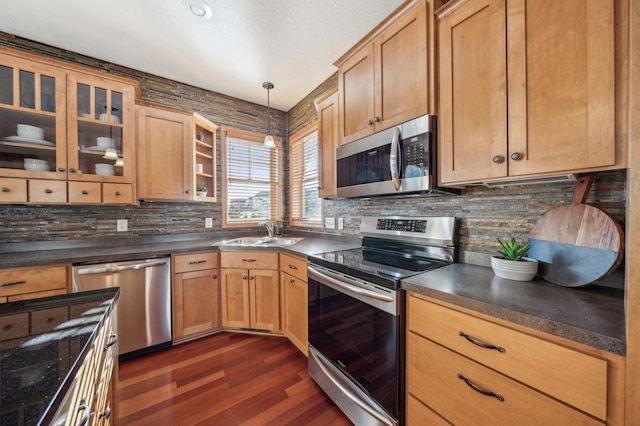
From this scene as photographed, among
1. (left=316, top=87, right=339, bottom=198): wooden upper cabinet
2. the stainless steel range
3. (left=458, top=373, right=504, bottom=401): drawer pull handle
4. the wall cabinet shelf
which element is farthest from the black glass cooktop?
the wall cabinet shelf

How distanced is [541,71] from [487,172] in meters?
0.43

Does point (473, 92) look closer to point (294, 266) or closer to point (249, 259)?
point (294, 266)

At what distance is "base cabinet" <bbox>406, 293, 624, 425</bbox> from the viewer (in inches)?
25.9

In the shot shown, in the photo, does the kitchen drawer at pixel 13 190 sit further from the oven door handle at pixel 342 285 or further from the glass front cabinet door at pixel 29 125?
the oven door handle at pixel 342 285

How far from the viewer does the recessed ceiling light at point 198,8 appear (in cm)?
159

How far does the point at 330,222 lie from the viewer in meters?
2.61

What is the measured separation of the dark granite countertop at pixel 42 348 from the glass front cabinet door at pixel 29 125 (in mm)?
1609

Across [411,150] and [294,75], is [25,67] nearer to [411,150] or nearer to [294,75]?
[294,75]

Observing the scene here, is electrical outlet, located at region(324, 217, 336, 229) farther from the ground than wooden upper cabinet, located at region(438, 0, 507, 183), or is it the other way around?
wooden upper cabinet, located at region(438, 0, 507, 183)

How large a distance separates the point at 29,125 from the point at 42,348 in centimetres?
229

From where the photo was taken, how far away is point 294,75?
250 centimetres

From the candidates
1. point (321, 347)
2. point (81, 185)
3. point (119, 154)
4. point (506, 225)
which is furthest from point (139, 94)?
point (506, 225)

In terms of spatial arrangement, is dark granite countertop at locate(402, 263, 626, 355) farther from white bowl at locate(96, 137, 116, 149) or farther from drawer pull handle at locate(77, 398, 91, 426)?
white bowl at locate(96, 137, 116, 149)

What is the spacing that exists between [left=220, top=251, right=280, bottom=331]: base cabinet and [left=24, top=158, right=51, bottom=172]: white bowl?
1.50 meters
